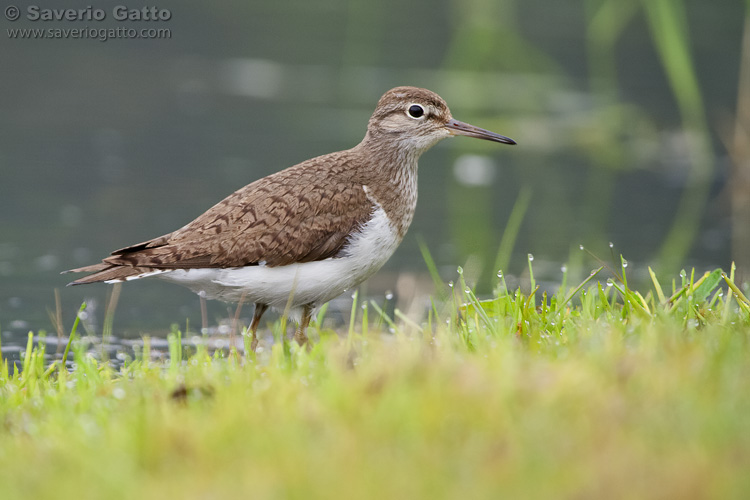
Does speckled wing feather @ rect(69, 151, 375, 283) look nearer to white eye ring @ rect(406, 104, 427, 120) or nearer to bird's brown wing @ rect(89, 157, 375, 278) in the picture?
bird's brown wing @ rect(89, 157, 375, 278)

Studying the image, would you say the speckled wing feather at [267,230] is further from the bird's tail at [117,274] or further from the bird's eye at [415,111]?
the bird's eye at [415,111]

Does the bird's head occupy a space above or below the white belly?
above

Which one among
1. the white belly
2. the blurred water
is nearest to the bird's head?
the white belly

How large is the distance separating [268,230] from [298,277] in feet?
0.98

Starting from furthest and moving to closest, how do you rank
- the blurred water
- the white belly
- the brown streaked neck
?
the blurred water < the brown streaked neck < the white belly

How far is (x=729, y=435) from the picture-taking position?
3041 mm

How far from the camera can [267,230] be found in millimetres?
5539

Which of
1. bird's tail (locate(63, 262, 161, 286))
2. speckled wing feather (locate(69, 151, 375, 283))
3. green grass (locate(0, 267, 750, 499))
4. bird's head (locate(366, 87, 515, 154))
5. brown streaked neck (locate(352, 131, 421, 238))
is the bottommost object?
green grass (locate(0, 267, 750, 499))

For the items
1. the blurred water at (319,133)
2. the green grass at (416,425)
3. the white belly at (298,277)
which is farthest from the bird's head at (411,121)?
the green grass at (416,425)

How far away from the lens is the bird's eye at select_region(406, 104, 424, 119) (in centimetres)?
642

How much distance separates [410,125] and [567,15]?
1523 cm

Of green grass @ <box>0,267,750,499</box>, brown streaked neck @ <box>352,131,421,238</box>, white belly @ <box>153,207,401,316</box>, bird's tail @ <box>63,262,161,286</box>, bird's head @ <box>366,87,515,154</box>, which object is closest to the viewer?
green grass @ <box>0,267,750,499</box>

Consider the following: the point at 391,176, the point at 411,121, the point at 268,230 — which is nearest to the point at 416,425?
the point at 268,230

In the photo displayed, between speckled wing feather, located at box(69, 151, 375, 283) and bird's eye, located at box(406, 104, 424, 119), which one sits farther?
bird's eye, located at box(406, 104, 424, 119)
